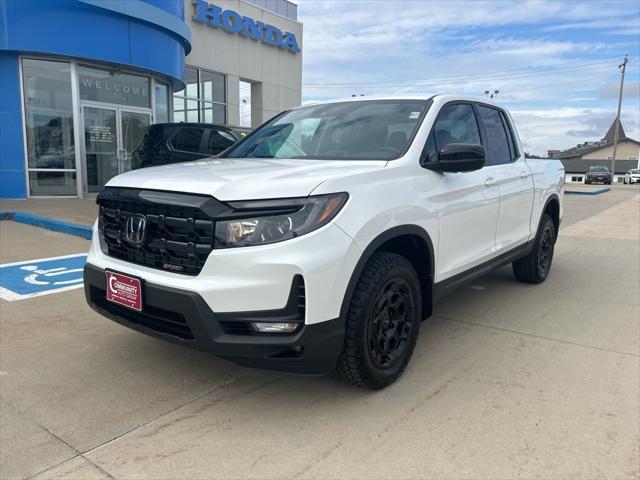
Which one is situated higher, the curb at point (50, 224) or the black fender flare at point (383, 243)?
the black fender flare at point (383, 243)

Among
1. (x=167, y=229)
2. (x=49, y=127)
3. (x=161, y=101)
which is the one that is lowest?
(x=167, y=229)

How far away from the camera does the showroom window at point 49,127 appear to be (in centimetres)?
1155

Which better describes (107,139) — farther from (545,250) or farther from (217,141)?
(545,250)

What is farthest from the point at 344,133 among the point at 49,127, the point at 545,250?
the point at 49,127

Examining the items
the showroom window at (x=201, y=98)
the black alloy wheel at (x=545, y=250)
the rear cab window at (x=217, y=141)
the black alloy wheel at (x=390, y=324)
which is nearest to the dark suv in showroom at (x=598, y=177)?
the showroom window at (x=201, y=98)

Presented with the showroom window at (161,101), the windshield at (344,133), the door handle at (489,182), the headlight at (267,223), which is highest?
the showroom window at (161,101)

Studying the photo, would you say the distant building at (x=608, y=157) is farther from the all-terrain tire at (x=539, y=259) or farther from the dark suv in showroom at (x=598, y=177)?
the all-terrain tire at (x=539, y=259)

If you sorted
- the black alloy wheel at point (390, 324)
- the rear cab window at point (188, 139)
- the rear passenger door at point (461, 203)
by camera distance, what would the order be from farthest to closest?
1. the rear cab window at point (188, 139)
2. the rear passenger door at point (461, 203)
3. the black alloy wheel at point (390, 324)

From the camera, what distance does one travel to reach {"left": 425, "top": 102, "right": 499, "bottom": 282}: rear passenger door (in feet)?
11.7

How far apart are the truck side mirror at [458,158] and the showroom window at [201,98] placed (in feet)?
49.0

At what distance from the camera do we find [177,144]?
30.3 feet

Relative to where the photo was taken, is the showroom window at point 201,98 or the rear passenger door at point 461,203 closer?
the rear passenger door at point 461,203

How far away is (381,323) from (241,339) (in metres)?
0.90

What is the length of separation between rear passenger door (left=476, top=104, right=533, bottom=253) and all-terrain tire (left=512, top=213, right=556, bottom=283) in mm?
491
